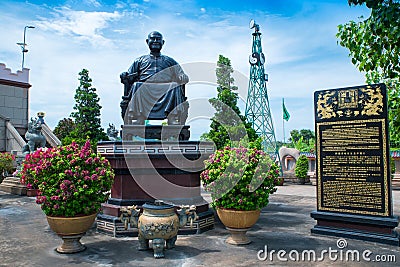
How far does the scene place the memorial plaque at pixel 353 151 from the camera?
5992mm

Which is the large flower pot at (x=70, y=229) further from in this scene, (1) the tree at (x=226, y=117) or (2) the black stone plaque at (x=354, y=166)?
(1) the tree at (x=226, y=117)

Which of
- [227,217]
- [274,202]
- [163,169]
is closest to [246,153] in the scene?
[227,217]

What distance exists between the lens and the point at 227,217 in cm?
547

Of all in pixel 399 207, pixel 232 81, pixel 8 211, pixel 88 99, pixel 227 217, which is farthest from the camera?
pixel 88 99

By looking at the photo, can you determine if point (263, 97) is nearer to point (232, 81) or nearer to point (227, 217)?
point (232, 81)

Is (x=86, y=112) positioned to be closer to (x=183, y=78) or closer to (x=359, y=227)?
(x=183, y=78)

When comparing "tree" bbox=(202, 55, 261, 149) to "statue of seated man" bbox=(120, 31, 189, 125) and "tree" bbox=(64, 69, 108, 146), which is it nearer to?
"statue of seated man" bbox=(120, 31, 189, 125)


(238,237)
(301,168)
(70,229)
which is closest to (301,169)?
(301,168)

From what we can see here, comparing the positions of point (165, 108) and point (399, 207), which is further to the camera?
point (399, 207)

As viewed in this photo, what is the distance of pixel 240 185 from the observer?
534cm

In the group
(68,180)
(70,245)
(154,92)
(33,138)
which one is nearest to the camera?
(68,180)

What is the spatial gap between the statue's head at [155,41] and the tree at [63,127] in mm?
19431

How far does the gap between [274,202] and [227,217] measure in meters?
Answer: 5.78

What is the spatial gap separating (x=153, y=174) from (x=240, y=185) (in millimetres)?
1911
